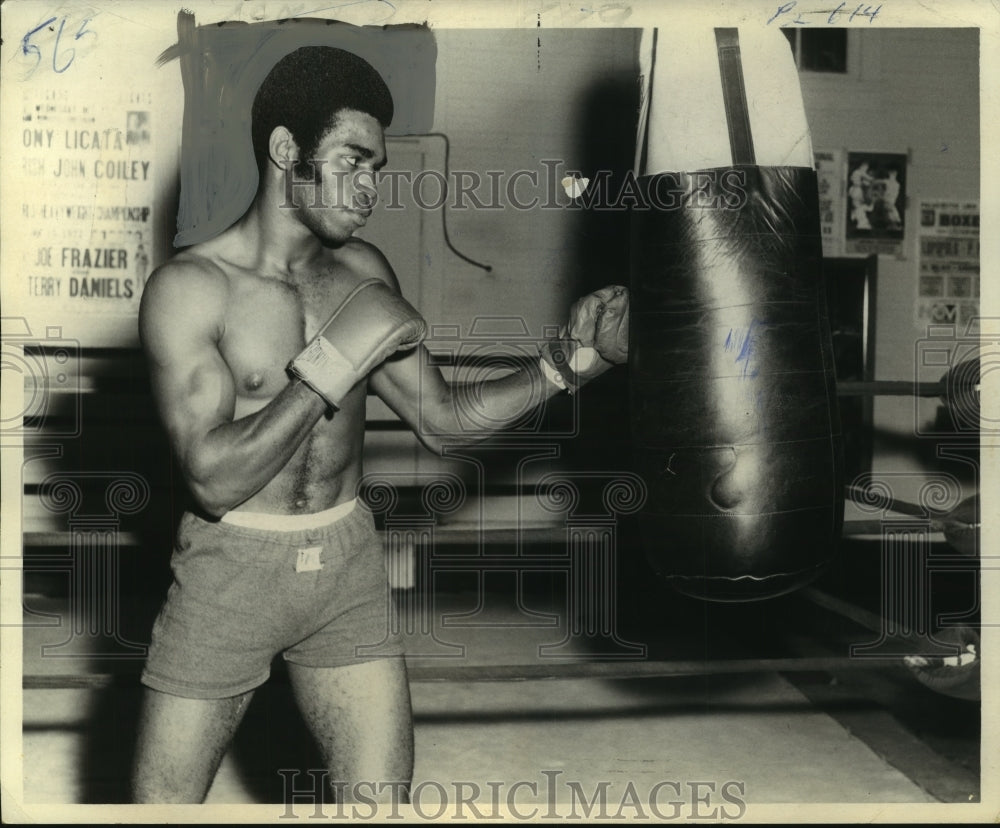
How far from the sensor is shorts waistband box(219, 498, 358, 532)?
157 cm

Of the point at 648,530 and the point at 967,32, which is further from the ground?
the point at 967,32

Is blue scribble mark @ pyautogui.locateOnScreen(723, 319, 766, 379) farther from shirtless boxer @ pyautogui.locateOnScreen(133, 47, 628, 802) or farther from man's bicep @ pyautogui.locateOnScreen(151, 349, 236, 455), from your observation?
man's bicep @ pyautogui.locateOnScreen(151, 349, 236, 455)

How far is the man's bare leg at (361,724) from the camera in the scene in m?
1.59

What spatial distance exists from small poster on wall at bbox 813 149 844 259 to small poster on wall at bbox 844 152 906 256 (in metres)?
0.03

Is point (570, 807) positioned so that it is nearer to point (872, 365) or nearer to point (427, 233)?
point (427, 233)

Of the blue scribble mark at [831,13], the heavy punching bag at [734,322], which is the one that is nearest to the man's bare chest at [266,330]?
the heavy punching bag at [734,322]

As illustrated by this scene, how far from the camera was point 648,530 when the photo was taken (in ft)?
5.39

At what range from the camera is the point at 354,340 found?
1485mm

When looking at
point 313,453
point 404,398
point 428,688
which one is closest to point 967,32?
point 404,398

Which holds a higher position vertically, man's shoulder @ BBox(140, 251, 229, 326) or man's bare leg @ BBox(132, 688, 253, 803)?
man's shoulder @ BBox(140, 251, 229, 326)

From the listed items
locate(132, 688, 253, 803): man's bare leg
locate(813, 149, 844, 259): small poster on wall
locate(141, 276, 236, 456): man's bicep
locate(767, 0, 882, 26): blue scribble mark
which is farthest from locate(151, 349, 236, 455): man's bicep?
locate(813, 149, 844, 259): small poster on wall

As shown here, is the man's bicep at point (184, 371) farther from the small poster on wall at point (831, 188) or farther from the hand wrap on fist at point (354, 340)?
the small poster on wall at point (831, 188)

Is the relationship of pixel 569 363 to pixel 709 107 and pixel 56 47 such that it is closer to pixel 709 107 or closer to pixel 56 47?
pixel 709 107

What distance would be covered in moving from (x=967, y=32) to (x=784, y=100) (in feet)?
1.79
